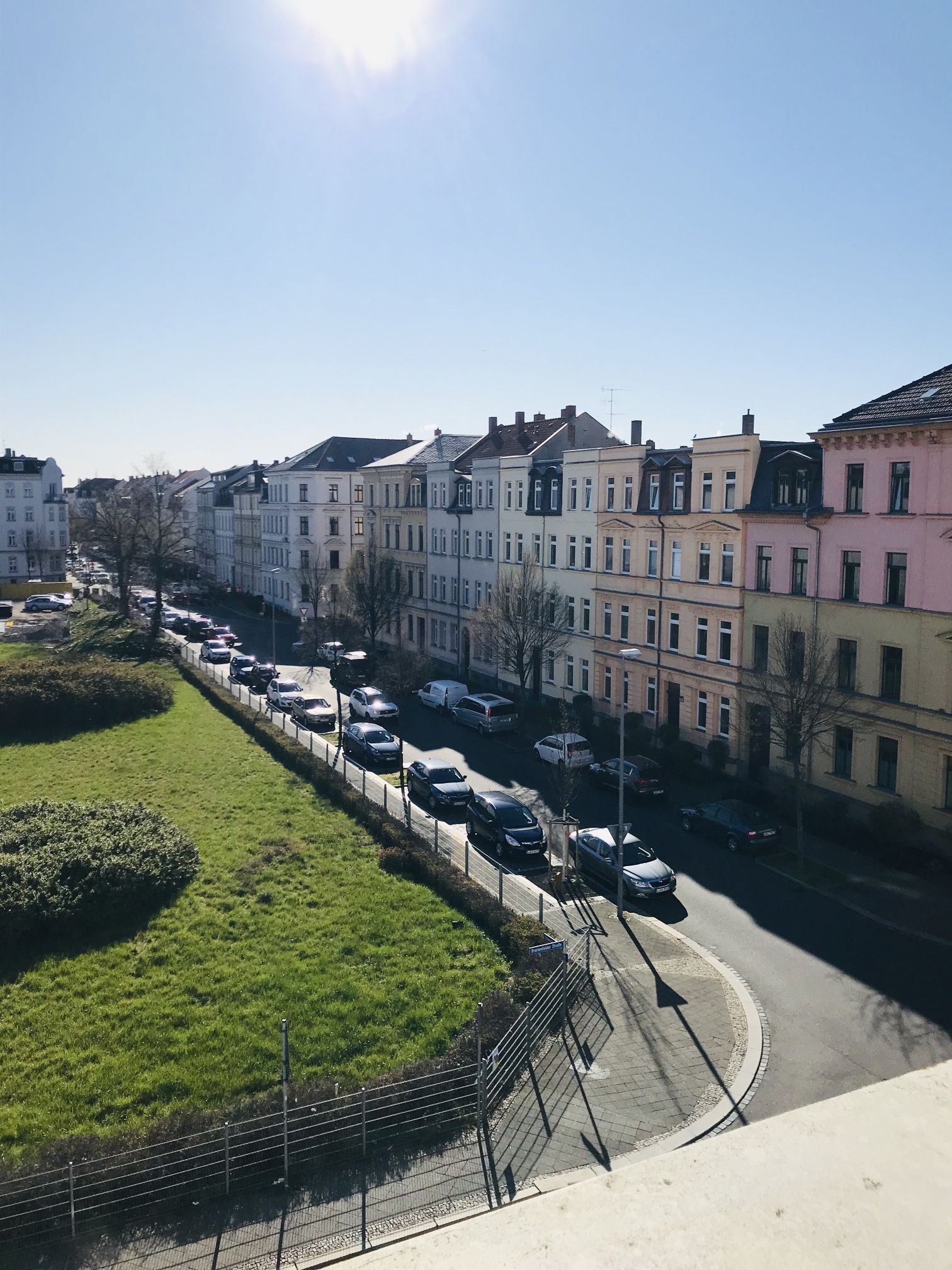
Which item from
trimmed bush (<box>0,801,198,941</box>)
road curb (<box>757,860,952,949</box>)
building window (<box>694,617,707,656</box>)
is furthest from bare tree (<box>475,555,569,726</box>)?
trimmed bush (<box>0,801,198,941</box>)

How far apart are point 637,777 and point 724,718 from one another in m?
5.40

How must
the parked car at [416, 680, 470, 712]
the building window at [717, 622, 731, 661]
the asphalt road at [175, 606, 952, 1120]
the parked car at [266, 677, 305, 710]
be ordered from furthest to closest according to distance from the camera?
the parked car at [266, 677, 305, 710]
the parked car at [416, 680, 470, 712]
the building window at [717, 622, 731, 661]
the asphalt road at [175, 606, 952, 1120]

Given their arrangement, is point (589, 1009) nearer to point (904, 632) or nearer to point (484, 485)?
point (904, 632)

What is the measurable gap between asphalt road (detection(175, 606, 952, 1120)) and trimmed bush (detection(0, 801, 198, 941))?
10703 millimetres

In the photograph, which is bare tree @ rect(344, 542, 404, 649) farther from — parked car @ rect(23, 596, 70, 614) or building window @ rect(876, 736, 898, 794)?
parked car @ rect(23, 596, 70, 614)

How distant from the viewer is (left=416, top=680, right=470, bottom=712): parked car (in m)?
45.9

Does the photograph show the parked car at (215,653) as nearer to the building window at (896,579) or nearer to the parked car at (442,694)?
the parked car at (442,694)

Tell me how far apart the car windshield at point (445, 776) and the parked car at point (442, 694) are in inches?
484

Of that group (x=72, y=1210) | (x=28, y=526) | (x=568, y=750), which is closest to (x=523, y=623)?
(x=568, y=750)

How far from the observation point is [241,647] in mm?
65125

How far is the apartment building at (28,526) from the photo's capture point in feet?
337

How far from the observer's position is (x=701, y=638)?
123 ft

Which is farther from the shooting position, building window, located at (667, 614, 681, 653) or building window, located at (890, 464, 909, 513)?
building window, located at (667, 614, 681, 653)

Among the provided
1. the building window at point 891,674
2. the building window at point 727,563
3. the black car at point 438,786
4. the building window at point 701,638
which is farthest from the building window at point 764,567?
the black car at point 438,786
